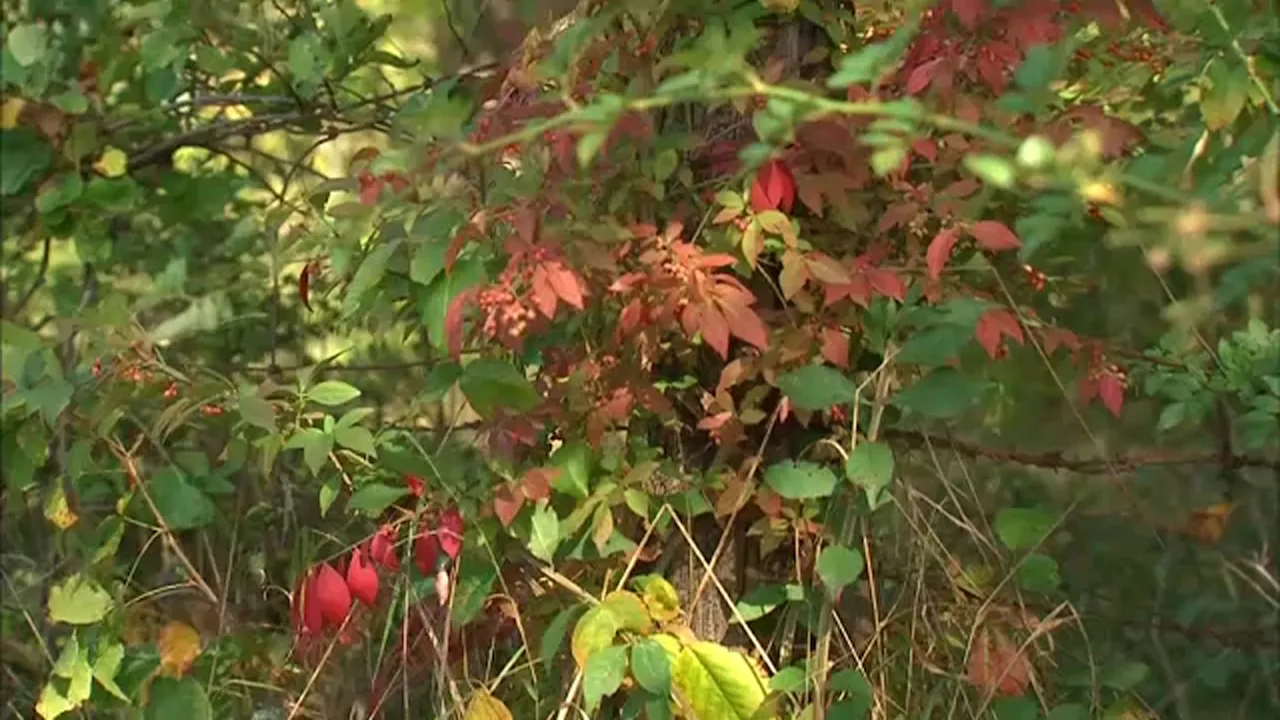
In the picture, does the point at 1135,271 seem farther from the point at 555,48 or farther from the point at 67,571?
the point at 67,571

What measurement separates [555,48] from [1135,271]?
1031 millimetres

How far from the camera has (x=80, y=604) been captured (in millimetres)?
2299

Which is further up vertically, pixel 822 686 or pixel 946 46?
pixel 946 46

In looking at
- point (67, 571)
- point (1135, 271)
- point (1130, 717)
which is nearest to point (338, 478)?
point (67, 571)

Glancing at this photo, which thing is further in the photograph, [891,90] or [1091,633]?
[1091,633]

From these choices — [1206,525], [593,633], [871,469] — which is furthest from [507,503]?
[1206,525]

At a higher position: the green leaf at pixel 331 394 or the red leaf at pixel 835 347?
the red leaf at pixel 835 347

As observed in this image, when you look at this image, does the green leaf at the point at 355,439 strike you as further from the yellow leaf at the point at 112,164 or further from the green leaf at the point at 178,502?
the yellow leaf at the point at 112,164

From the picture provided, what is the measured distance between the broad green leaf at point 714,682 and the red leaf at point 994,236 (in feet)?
1.85

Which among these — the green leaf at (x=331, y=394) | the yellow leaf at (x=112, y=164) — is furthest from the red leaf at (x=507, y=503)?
the yellow leaf at (x=112, y=164)

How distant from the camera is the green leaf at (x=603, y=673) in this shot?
1864mm

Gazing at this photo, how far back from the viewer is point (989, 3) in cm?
188

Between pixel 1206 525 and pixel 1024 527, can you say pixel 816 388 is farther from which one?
pixel 1206 525

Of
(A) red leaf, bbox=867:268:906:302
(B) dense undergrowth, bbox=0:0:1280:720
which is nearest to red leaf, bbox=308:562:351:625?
(B) dense undergrowth, bbox=0:0:1280:720
